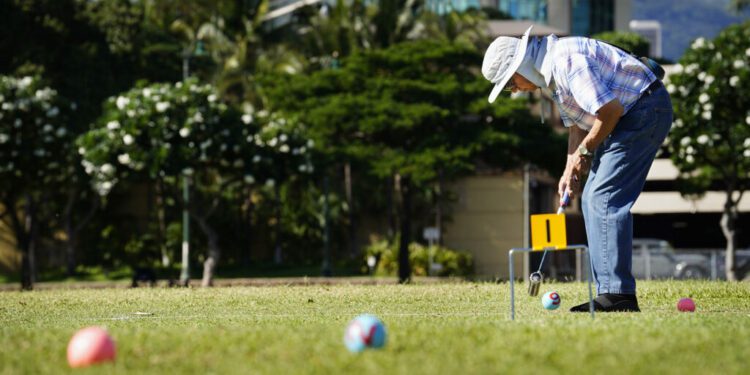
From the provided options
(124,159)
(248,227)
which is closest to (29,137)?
(124,159)

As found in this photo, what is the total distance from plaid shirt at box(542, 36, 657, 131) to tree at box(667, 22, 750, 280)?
26.4m

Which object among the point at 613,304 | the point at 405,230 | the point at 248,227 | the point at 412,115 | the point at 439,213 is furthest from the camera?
the point at 248,227

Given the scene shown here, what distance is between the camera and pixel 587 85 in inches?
308

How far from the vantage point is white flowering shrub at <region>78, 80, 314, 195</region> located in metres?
31.3

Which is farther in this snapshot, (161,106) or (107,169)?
(161,106)

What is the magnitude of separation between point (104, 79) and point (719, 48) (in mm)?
22636

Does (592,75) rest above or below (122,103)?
below

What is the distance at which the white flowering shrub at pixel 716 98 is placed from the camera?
33469mm

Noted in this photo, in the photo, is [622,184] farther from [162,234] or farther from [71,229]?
[162,234]

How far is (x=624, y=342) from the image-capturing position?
5.59 m

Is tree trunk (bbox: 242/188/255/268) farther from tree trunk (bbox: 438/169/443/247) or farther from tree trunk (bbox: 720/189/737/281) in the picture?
tree trunk (bbox: 720/189/737/281)

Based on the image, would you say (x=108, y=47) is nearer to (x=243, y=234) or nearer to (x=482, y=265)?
(x=243, y=234)

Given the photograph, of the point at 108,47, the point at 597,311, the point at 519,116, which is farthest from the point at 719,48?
the point at 597,311

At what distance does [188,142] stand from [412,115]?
23.4 ft
